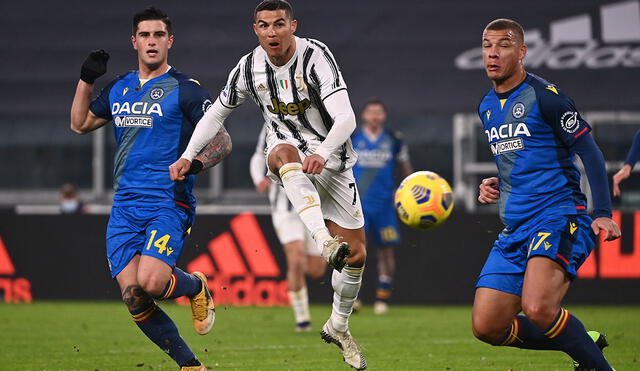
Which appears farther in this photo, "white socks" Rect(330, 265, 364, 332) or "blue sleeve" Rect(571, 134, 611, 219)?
"white socks" Rect(330, 265, 364, 332)

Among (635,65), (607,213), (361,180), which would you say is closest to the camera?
(607,213)

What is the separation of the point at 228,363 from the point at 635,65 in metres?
10.8

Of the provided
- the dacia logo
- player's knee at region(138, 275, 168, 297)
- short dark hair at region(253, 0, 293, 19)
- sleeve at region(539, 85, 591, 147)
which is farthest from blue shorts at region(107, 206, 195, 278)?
sleeve at region(539, 85, 591, 147)

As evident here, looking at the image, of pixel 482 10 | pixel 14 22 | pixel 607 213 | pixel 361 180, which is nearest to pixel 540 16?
pixel 482 10

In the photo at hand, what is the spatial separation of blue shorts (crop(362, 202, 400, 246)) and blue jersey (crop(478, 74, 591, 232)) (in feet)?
24.2

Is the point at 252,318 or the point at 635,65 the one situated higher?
the point at 635,65

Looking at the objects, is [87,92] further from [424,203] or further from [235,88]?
[424,203]

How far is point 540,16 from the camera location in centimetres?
1756

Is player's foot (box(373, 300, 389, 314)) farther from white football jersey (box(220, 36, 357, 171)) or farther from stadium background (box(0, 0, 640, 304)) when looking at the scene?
white football jersey (box(220, 36, 357, 171))

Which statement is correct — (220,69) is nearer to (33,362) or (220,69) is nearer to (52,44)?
(52,44)

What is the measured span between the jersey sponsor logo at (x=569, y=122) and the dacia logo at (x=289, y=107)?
1881mm

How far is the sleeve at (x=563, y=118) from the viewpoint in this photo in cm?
643

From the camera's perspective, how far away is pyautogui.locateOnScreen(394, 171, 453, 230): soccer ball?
7.73 metres

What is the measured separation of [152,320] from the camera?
7.44 m
